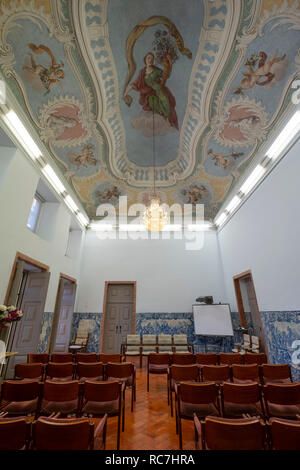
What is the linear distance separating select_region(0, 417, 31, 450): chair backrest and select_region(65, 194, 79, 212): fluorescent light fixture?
6.70 meters

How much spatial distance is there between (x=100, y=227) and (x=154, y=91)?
19.6 feet

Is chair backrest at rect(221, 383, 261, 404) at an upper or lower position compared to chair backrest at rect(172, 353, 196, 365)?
lower

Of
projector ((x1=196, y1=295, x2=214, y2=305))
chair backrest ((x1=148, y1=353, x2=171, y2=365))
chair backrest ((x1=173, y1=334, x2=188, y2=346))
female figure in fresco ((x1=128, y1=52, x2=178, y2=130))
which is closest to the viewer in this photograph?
chair backrest ((x1=148, y1=353, x2=171, y2=365))

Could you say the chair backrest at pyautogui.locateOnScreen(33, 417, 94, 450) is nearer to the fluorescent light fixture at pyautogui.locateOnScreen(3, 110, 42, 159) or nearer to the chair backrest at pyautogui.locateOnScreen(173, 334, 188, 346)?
the fluorescent light fixture at pyautogui.locateOnScreen(3, 110, 42, 159)

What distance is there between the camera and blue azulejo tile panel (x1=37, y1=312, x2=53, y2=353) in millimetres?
5759

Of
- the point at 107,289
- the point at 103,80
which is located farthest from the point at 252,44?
the point at 107,289

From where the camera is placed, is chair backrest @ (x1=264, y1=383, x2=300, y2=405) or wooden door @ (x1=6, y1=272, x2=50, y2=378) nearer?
chair backrest @ (x1=264, y1=383, x2=300, y2=405)

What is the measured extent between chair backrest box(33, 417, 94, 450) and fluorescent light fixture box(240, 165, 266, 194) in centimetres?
654

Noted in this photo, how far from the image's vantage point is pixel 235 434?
1.55 m

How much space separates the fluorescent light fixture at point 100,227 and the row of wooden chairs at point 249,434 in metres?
8.37

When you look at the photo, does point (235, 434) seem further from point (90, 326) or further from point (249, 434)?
point (90, 326)

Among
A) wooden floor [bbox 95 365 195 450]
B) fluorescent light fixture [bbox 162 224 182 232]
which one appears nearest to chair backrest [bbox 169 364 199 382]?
wooden floor [bbox 95 365 195 450]

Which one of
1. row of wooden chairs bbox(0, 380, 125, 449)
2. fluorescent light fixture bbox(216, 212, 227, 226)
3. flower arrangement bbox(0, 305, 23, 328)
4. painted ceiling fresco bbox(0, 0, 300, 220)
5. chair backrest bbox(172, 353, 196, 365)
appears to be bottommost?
row of wooden chairs bbox(0, 380, 125, 449)

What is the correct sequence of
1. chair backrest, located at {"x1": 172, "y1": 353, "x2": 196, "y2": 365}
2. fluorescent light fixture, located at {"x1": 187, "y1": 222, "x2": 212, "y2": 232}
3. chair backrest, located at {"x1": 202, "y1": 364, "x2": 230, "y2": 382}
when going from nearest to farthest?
1. chair backrest, located at {"x1": 202, "y1": 364, "x2": 230, "y2": 382}
2. chair backrest, located at {"x1": 172, "y1": 353, "x2": 196, "y2": 365}
3. fluorescent light fixture, located at {"x1": 187, "y1": 222, "x2": 212, "y2": 232}
